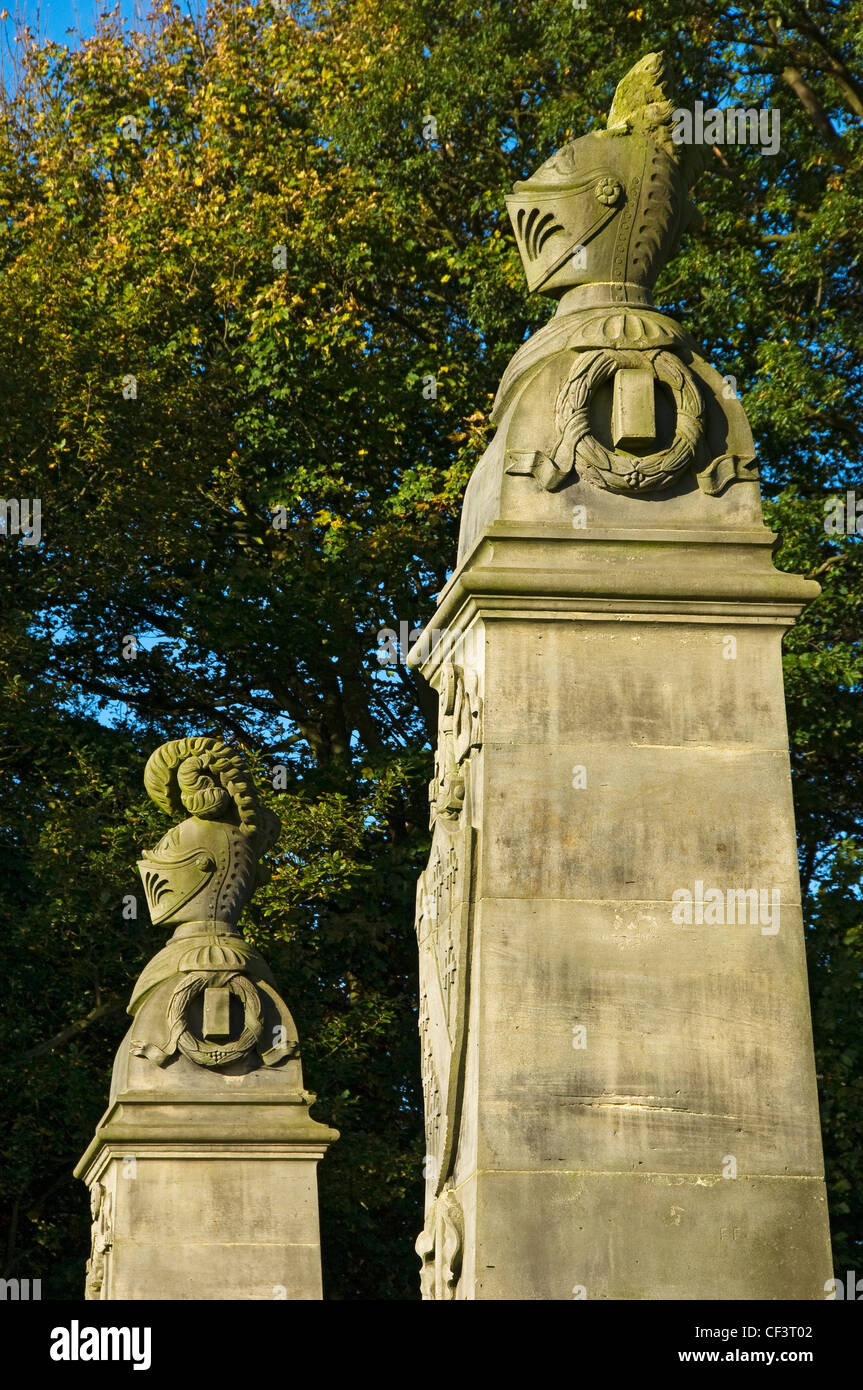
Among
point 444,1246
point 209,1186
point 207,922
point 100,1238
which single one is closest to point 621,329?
point 444,1246

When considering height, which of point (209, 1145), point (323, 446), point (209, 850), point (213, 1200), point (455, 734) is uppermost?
Result: point (323, 446)

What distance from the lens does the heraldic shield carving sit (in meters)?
5.38

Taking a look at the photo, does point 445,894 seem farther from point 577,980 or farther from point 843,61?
point 843,61

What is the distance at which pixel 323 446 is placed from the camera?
21547 mm

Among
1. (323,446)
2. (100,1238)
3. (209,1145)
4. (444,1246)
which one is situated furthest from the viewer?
(323,446)

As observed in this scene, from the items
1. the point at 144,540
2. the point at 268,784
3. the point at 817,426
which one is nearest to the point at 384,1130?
the point at 268,784

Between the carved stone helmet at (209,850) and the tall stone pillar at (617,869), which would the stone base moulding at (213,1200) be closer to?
the carved stone helmet at (209,850)

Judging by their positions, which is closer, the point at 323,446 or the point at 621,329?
the point at 621,329

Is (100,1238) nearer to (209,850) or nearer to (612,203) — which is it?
(209,850)

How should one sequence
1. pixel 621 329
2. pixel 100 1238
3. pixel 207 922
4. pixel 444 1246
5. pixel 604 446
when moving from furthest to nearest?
1. pixel 207 922
2. pixel 100 1238
3. pixel 621 329
4. pixel 604 446
5. pixel 444 1246

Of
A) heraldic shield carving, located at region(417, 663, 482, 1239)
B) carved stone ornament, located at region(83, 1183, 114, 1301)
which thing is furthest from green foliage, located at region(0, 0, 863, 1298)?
heraldic shield carving, located at region(417, 663, 482, 1239)

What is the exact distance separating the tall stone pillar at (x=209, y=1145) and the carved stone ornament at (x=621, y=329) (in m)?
5.83

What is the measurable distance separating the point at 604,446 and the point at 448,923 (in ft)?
4.47

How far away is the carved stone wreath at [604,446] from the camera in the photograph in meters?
5.75
